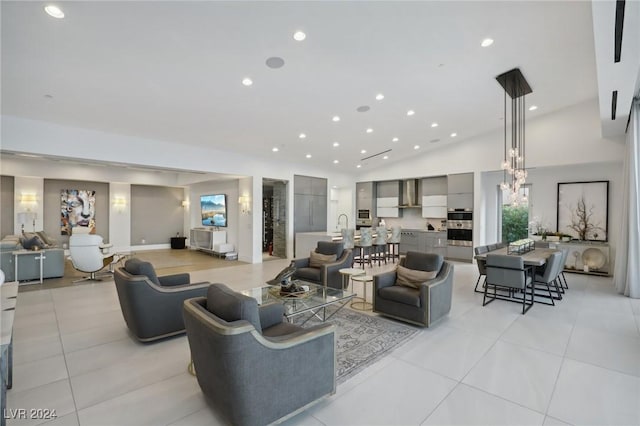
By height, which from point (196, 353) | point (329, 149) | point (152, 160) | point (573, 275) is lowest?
point (573, 275)

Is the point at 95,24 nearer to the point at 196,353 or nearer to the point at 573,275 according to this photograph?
the point at 196,353

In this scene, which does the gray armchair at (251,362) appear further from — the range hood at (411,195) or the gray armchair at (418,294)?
the range hood at (411,195)

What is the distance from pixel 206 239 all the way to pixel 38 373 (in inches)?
313

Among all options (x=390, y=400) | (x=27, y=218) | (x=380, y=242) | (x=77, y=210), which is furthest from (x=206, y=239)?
(x=390, y=400)

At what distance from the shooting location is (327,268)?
5133 millimetres

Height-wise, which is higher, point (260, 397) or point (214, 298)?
point (214, 298)

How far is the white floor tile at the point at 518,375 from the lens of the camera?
241 cm

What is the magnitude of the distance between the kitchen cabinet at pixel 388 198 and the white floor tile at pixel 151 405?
9.35 metres

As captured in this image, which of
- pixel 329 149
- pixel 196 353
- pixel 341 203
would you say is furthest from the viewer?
pixel 341 203

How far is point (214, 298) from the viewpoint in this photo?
7.29 feet

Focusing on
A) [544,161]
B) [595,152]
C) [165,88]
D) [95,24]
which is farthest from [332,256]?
[595,152]

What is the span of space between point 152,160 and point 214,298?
18.3ft

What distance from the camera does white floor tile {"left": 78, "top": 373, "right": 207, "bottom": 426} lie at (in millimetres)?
2143

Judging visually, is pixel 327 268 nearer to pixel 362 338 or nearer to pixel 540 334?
pixel 362 338
